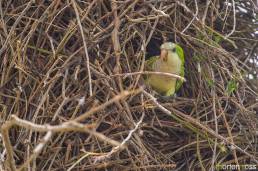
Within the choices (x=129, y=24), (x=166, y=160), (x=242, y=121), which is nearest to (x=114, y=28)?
(x=129, y=24)

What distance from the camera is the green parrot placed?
1.53 meters

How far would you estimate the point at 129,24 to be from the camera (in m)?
1.43

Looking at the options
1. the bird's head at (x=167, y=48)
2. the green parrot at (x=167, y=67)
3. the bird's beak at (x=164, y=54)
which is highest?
the bird's head at (x=167, y=48)

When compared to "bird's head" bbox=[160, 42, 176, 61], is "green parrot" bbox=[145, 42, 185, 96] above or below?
below

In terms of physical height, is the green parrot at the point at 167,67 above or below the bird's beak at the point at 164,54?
below

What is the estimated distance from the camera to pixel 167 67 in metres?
1.60

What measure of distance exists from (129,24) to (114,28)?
91 millimetres

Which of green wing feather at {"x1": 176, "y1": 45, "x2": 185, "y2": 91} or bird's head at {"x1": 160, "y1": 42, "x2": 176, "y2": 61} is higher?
bird's head at {"x1": 160, "y1": 42, "x2": 176, "y2": 61}

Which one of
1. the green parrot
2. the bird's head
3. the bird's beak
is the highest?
the bird's head

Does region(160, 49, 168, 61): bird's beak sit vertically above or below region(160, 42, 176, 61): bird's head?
below

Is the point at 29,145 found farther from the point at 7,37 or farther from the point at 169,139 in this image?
the point at 169,139

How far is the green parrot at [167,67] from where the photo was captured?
1531 millimetres

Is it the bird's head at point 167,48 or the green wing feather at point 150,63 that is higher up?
the bird's head at point 167,48

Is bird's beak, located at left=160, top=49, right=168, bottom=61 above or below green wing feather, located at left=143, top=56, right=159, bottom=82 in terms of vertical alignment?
above
